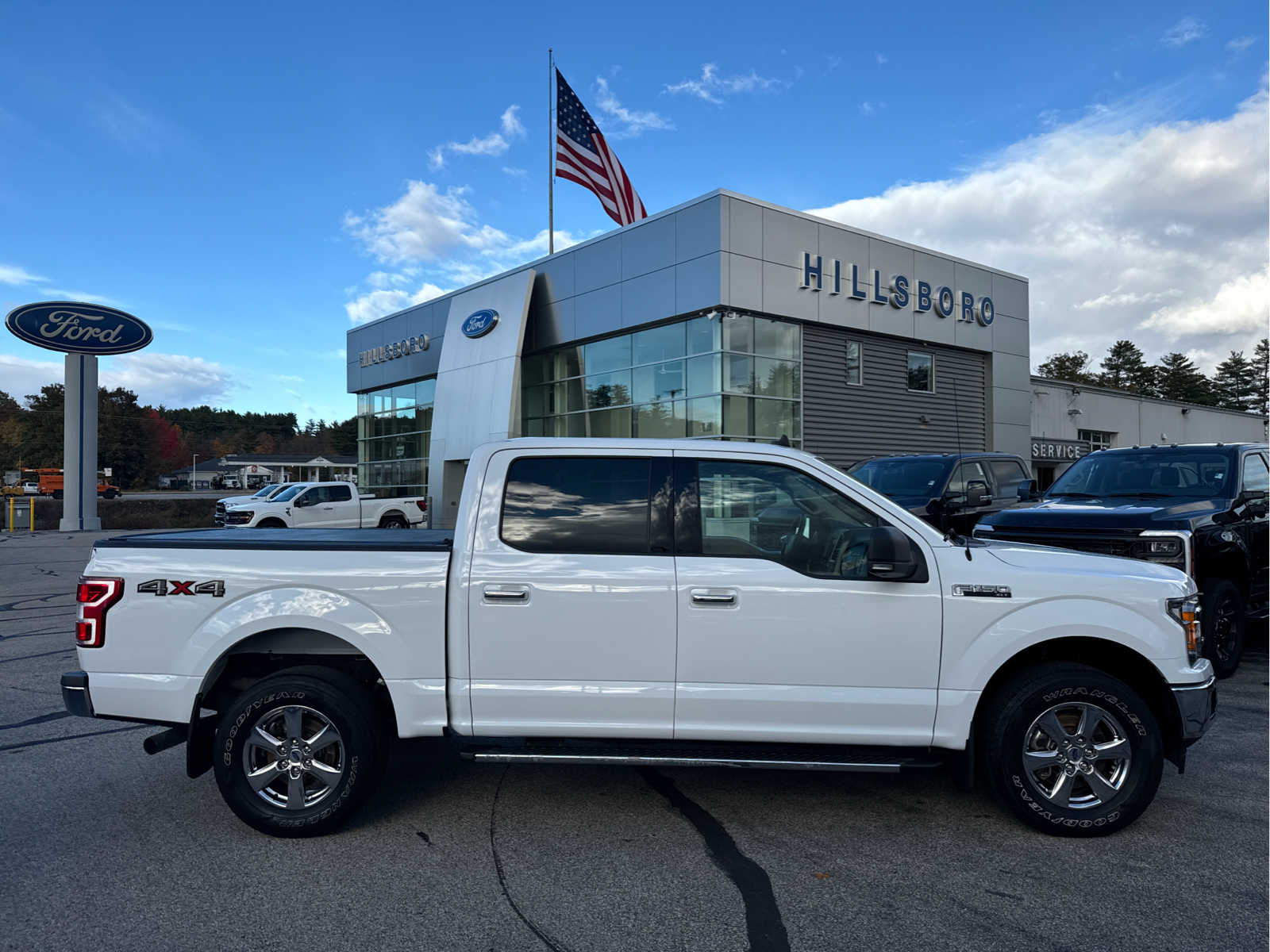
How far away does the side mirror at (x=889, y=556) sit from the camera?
3.75 meters

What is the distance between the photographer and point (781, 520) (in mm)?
4082

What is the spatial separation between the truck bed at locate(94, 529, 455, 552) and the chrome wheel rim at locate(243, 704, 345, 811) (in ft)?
2.61

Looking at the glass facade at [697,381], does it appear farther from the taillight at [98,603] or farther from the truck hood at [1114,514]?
the taillight at [98,603]

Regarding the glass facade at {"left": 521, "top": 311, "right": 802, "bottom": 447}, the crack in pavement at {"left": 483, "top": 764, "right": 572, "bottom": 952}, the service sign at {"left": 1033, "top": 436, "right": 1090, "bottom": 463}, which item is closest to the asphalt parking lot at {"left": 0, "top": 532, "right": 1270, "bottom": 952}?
the crack in pavement at {"left": 483, "top": 764, "right": 572, "bottom": 952}

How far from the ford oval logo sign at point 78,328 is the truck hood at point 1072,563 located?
34.3 meters

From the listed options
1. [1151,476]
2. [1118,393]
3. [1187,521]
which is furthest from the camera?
[1118,393]

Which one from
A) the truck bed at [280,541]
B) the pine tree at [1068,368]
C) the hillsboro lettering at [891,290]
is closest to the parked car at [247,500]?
the hillsboro lettering at [891,290]

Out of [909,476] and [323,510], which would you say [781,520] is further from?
[323,510]

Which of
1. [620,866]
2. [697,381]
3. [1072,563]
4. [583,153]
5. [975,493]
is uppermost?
[583,153]

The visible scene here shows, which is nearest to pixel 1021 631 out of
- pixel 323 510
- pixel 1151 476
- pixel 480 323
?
pixel 1151 476

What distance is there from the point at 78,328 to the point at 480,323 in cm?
1609

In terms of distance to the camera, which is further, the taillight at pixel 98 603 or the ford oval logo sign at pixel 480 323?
the ford oval logo sign at pixel 480 323

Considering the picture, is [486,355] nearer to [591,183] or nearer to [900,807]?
[591,183]

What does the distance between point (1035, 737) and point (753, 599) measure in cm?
153
